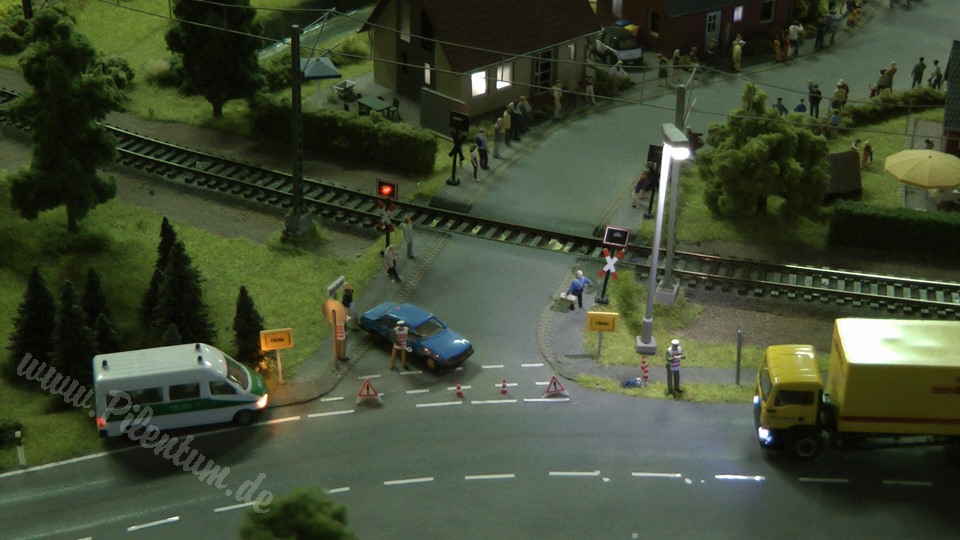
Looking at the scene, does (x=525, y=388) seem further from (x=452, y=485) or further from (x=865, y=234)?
(x=865, y=234)

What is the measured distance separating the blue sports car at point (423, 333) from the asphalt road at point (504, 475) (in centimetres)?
62

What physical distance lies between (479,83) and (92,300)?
21.6m

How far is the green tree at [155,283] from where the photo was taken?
40500 millimetres

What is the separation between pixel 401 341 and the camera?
38906 mm

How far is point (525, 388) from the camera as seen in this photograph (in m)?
38.3

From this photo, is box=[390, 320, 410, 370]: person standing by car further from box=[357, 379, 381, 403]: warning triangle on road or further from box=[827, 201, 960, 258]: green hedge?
box=[827, 201, 960, 258]: green hedge

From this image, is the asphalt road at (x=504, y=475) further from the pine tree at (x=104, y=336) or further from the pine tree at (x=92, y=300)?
the pine tree at (x=92, y=300)

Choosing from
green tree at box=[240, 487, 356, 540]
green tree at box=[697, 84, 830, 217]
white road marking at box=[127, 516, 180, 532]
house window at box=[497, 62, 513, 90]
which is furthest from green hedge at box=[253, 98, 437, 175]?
green tree at box=[240, 487, 356, 540]

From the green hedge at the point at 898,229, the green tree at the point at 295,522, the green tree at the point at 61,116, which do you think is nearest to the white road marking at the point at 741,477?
the green hedge at the point at 898,229

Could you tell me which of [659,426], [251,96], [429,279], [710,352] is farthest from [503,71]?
[659,426]

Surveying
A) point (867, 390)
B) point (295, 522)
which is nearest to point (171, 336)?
point (295, 522)

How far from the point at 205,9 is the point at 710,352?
82.0 feet

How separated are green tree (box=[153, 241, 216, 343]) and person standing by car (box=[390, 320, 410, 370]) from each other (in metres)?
5.66

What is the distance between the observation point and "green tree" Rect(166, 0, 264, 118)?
170 ft
